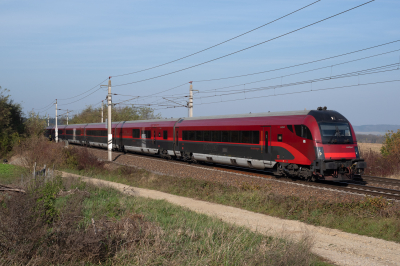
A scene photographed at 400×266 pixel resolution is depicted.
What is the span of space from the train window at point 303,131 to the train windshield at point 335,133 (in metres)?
0.58

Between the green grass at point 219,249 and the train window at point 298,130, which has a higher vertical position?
the train window at point 298,130

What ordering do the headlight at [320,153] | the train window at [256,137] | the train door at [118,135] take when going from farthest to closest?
the train door at [118,135]
the train window at [256,137]
the headlight at [320,153]

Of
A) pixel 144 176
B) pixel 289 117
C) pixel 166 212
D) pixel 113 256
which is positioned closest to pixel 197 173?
pixel 144 176

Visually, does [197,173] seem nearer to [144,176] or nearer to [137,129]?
[144,176]

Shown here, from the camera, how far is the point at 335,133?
56.7ft

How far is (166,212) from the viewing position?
11.9 meters

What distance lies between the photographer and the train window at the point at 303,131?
1714 centimetres

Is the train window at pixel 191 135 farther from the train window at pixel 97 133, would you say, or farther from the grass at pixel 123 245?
the train window at pixel 97 133

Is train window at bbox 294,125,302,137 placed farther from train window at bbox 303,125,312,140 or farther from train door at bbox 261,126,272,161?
train door at bbox 261,126,272,161

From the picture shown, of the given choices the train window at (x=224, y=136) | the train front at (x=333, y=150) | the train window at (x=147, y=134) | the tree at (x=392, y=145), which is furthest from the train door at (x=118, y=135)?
the train front at (x=333, y=150)

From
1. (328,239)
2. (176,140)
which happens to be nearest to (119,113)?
(176,140)

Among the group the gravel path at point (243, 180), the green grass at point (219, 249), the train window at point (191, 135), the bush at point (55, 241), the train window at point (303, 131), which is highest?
the train window at point (303, 131)

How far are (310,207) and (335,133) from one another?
590 centimetres

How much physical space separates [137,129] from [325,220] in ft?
83.0
